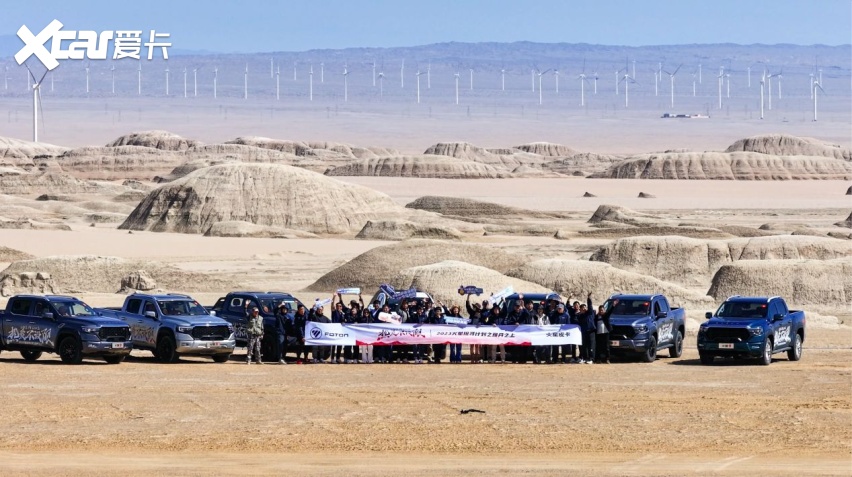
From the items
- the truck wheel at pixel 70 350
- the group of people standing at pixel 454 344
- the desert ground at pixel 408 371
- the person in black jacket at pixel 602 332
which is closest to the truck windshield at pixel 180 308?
the desert ground at pixel 408 371

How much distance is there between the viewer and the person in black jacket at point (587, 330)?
27.6m

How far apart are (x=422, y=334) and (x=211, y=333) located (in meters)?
3.94

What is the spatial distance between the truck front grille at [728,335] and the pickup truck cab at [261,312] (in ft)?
25.6

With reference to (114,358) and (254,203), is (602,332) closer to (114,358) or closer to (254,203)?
(114,358)

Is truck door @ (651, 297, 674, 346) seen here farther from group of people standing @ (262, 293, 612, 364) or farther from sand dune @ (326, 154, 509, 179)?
sand dune @ (326, 154, 509, 179)

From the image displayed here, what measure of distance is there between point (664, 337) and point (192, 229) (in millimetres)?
58623

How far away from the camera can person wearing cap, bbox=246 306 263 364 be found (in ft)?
90.6

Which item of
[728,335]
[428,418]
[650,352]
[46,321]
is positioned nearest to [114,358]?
[46,321]

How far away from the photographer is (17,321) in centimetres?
2756

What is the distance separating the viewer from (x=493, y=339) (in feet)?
92.4

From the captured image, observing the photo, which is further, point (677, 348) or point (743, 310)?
point (677, 348)

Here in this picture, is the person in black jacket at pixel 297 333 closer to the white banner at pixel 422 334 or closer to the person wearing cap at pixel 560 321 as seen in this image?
the white banner at pixel 422 334

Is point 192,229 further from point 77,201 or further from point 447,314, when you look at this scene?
point 447,314

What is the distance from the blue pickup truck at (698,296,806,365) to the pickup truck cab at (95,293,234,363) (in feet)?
29.3
